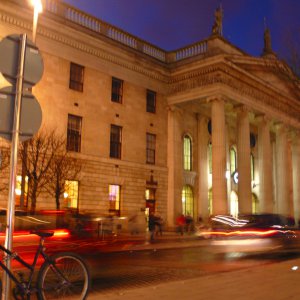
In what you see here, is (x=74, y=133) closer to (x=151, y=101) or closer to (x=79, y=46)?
(x=79, y=46)

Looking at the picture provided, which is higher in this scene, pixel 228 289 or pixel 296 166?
pixel 296 166

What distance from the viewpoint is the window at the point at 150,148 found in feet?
120

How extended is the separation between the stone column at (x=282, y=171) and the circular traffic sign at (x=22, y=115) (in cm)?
4268

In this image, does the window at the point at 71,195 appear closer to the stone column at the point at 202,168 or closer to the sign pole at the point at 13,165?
the stone column at the point at 202,168

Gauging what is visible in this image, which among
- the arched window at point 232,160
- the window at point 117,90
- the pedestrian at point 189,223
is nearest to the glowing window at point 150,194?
the pedestrian at point 189,223

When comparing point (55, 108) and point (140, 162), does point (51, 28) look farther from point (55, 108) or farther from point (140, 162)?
point (140, 162)

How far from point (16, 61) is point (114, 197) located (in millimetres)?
27765

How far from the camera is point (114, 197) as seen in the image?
3316cm

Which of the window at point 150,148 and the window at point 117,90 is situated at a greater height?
the window at point 117,90

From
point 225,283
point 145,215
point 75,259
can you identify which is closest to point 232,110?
point 145,215

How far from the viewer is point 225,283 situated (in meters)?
9.22

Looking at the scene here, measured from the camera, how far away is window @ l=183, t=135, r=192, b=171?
40.3 meters

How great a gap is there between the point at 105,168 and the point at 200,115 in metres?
13.0

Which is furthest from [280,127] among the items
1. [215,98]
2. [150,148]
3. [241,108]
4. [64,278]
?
[64,278]
